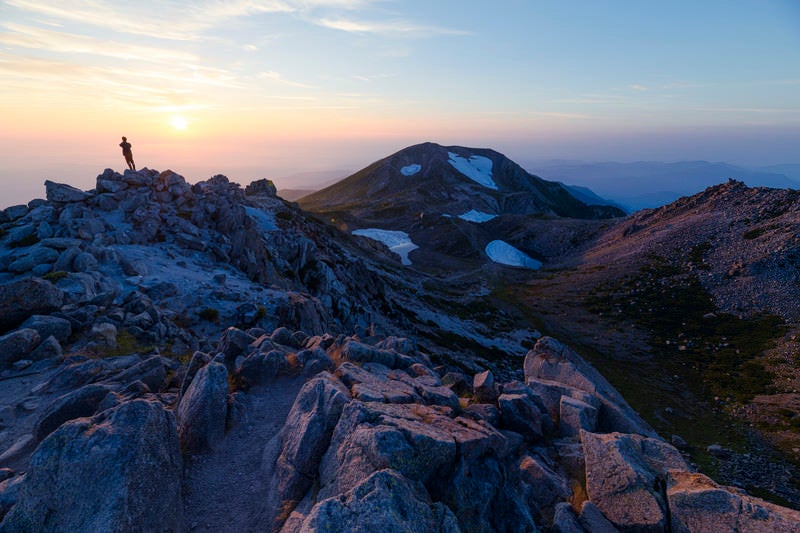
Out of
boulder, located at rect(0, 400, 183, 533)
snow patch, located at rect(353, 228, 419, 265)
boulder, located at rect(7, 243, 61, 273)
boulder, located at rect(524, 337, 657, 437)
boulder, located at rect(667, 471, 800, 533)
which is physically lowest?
snow patch, located at rect(353, 228, 419, 265)

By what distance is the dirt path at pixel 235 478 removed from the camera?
1014 cm

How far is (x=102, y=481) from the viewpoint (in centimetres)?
860

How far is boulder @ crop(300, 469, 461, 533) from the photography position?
746cm

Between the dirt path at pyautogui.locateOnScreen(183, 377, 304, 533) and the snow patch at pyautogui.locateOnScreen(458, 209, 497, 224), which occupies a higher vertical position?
the dirt path at pyautogui.locateOnScreen(183, 377, 304, 533)

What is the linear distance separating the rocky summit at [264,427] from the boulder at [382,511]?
4cm

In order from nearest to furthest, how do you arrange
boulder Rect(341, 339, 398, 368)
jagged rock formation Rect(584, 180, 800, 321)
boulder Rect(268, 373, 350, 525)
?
boulder Rect(268, 373, 350, 525) < boulder Rect(341, 339, 398, 368) < jagged rock formation Rect(584, 180, 800, 321)

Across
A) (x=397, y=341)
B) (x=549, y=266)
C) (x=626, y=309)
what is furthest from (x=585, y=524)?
(x=549, y=266)

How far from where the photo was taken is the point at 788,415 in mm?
36062

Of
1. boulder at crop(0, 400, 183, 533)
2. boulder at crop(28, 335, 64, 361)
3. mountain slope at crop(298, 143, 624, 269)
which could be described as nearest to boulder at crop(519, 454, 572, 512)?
boulder at crop(0, 400, 183, 533)

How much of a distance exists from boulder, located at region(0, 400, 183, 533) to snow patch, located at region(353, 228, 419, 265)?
332 ft

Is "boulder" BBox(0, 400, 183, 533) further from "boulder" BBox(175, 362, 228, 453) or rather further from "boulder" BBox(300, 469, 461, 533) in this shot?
"boulder" BBox(300, 469, 461, 533)

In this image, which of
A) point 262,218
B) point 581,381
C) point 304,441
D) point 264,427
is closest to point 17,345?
point 264,427

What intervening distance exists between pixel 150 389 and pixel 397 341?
13062mm

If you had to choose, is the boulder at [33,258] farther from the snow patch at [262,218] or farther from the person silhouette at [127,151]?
the snow patch at [262,218]
